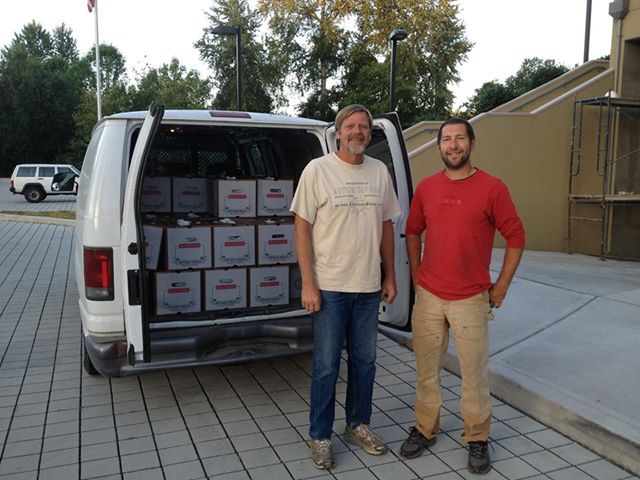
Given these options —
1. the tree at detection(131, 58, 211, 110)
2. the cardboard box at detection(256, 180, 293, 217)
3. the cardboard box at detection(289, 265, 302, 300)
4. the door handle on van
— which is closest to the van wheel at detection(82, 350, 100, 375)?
the door handle on van

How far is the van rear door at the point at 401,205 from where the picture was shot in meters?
4.01

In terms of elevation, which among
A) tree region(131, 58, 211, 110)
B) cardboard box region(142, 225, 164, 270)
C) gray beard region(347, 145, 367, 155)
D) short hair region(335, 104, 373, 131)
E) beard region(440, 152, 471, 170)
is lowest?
cardboard box region(142, 225, 164, 270)

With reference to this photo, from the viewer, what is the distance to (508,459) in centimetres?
340

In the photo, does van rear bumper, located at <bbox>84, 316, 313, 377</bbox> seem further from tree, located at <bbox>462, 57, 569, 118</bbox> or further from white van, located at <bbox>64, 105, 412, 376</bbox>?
tree, located at <bbox>462, 57, 569, 118</bbox>

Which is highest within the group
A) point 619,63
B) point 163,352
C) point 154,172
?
point 619,63

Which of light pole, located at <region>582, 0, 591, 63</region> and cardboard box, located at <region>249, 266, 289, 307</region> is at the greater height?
light pole, located at <region>582, 0, 591, 63</region>

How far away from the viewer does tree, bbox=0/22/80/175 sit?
41.9 meters

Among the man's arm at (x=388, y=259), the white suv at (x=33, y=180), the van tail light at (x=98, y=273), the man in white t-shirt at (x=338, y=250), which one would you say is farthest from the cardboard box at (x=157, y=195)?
the white suv at (x=33, y=180)

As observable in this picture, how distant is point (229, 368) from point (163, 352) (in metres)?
1.26

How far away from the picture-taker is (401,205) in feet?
13.3

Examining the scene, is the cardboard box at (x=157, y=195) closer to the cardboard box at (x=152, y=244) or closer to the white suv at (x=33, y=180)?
the cardboard box at (x=152, y=244)

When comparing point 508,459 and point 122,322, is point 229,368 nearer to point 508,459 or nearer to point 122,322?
point 122,322

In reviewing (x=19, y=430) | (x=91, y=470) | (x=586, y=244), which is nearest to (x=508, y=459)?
(x=91, y=470)

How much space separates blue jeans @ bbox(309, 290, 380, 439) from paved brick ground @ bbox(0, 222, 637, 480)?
0.97ft
